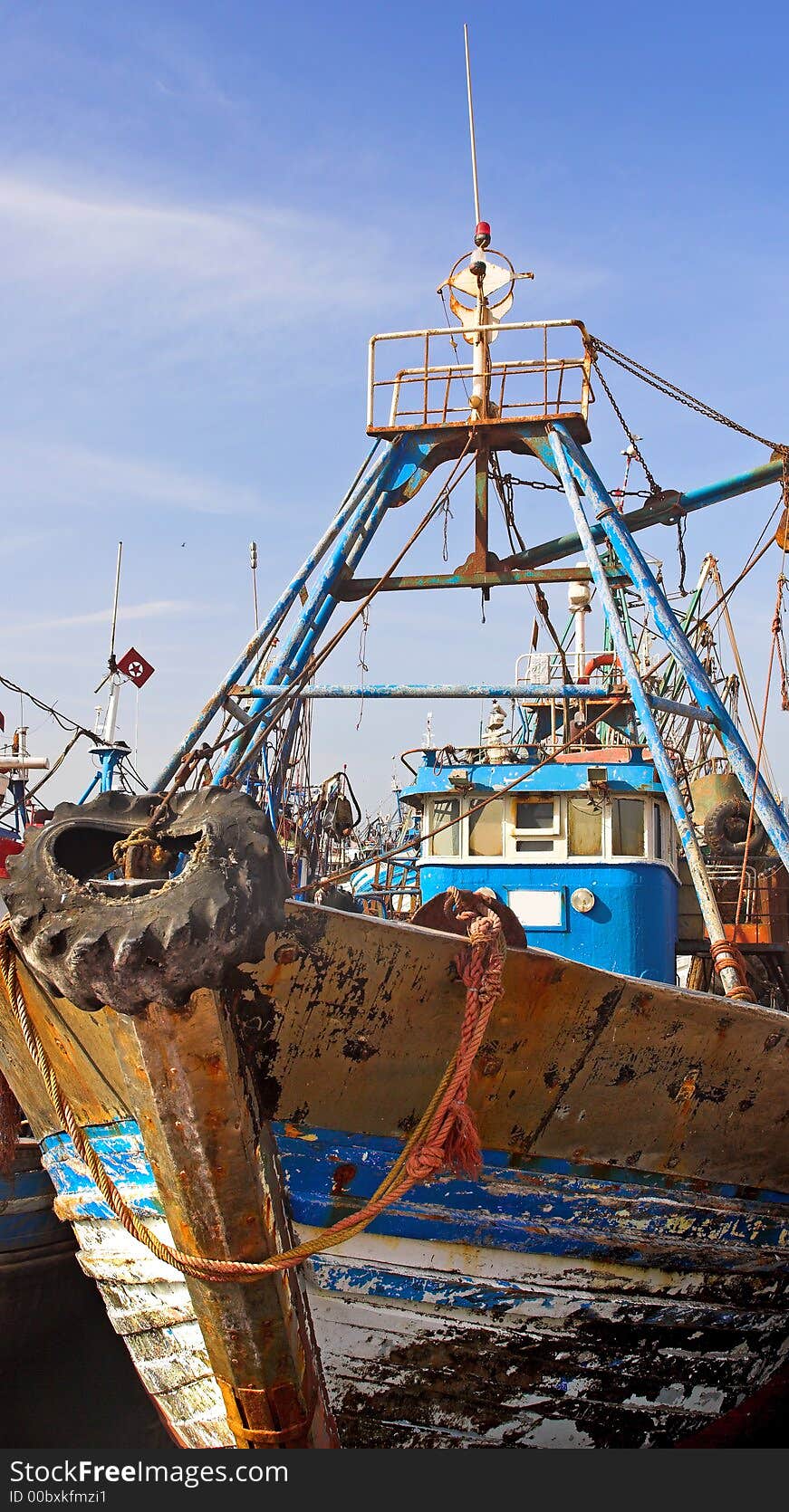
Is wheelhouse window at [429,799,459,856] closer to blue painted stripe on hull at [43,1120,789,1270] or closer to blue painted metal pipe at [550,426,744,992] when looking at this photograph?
blue painted metal pipe at [550,426,744,992]

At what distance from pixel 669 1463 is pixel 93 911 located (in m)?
3.65

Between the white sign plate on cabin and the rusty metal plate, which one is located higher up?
→ the white sign plate on cabin

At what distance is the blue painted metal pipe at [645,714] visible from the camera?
6.48 meters

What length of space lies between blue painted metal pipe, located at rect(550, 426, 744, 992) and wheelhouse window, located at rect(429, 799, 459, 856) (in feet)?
8.05

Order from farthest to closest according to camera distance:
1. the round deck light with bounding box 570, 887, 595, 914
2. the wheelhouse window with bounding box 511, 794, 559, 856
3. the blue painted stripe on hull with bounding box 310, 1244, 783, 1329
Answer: the wheelhouse window with bounding box 511, 794, 559, 856 → the round deck light with bounding box 570, 887, 595, 914 → the blue painted stripe on hull with bounding box 310, 1244, 783, 1329

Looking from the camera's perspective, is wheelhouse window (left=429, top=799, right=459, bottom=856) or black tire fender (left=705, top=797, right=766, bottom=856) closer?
wheelhouse window (left=429, top=799, right=459, bottom=856)

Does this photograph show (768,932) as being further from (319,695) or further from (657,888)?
(319,695)

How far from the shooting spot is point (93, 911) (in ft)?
11.2

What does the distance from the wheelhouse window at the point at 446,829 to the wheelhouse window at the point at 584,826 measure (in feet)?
3.23

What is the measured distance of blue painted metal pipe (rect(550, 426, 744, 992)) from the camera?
21.3 feet

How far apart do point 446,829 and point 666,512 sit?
10.5 feet

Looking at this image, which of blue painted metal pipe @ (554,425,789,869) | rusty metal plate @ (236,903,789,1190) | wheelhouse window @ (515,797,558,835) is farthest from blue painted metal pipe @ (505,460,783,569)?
rusty metal plate @ (236,903,789,1190)

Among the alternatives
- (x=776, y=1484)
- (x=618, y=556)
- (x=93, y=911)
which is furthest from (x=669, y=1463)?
(x=618, y=556)

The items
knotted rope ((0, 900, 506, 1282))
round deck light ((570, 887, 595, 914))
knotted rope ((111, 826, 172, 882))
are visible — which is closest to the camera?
knotted rope ((111, 826, 172, 882))
